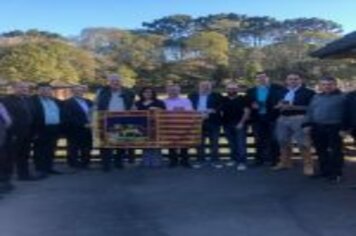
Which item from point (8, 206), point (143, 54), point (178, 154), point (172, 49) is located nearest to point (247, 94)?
point (178, 154)

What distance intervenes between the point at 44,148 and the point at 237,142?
368 cm

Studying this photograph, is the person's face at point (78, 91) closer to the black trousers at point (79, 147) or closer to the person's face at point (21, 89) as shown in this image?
the black trousers at point (79, 147)

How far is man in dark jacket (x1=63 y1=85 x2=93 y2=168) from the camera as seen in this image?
16.0 metres

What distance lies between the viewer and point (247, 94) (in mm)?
16156

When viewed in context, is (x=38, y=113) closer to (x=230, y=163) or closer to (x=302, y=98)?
(x=230, y=163)

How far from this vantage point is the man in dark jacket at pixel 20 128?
13422 mm

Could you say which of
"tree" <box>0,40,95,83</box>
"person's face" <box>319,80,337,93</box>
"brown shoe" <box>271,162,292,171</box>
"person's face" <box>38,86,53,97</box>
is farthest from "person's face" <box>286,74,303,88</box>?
"tree" <box>0,40,95,83</box>

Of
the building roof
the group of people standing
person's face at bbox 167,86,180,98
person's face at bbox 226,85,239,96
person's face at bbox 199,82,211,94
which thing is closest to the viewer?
the group of people standing

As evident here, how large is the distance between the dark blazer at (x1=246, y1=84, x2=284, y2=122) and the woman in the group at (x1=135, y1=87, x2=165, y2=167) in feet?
5.75

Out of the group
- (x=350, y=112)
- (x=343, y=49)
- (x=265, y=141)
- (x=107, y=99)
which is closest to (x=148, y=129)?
(x=107, y=99)

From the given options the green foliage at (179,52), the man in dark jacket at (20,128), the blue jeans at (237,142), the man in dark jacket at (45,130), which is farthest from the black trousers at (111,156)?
the green foliage at (179,52)

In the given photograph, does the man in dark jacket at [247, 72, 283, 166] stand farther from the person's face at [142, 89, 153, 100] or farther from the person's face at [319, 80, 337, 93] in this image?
the person's face at [319, 80, 337, 93]

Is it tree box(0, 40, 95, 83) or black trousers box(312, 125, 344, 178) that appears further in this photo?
tree box(0, 40, 95, 83)

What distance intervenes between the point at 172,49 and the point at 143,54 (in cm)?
764
